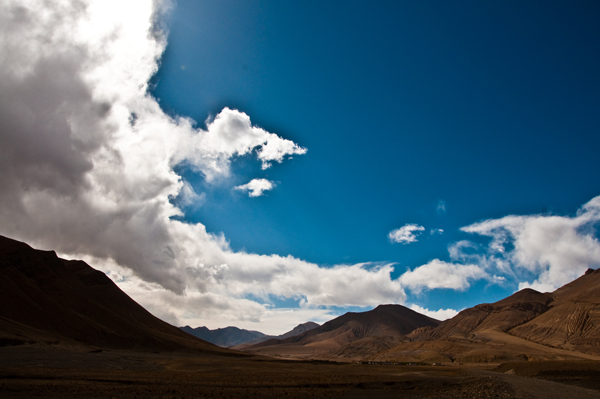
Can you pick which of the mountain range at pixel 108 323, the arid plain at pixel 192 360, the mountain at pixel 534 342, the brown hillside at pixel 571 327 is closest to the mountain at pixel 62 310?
the mountain range at pixel 108 323

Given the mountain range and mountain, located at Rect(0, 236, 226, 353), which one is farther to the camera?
the mountain range

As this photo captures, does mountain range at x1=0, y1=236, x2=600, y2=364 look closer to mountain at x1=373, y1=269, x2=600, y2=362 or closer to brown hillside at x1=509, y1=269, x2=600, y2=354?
brown hillside at x1=509, y1=269, x2=600, y2=354

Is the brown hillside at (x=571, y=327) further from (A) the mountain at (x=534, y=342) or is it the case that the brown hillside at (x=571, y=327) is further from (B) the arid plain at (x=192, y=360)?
(B) the arid plain at (x=192, y=360)

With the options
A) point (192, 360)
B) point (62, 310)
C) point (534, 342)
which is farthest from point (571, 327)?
point (62, 310)

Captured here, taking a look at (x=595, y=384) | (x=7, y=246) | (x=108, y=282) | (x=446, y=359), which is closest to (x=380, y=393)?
(x=595, y=384)

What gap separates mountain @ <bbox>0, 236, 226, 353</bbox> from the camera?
92500 mm

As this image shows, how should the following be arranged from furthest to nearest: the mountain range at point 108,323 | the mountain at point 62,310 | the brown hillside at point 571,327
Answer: the brown hillside at point 571,327 < the mountain range at point 108,323 < the mountain at point 62,310

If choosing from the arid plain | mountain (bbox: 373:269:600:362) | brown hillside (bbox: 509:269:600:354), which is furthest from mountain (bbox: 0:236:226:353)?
brown hillside (bbox: 509:269:600:354)

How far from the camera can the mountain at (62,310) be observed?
92500mm

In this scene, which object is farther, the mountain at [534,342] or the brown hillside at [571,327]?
the brown hillside at [571,327]

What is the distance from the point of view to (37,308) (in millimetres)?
101062

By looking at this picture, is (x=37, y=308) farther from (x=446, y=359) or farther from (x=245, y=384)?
(x=446, y=359)

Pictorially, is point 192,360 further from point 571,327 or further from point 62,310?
point 571,327

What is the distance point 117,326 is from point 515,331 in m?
196
